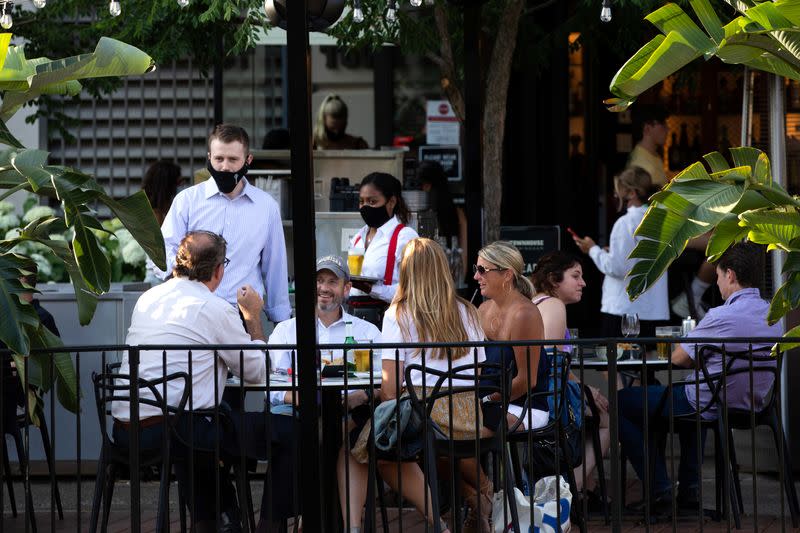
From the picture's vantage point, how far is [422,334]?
7277 mm

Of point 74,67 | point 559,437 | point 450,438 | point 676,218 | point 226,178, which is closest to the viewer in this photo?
point 676,218

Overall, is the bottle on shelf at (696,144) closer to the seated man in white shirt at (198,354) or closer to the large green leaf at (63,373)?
the seated man in white shirt at (198,354)

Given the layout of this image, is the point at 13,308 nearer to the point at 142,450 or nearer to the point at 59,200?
the point at 59,200

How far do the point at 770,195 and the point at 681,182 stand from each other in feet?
1.60

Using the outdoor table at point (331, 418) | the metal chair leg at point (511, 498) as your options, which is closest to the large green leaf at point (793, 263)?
the metal chair leg at point (511, 498)

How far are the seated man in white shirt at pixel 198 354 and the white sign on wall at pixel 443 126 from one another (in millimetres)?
6824

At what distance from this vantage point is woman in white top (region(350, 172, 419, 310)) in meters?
9.61

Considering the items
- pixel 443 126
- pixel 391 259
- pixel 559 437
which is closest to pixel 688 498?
pixel 559 437

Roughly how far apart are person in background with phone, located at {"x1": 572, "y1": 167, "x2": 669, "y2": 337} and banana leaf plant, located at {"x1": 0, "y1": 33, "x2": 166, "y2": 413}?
443cm

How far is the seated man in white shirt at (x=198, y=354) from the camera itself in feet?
23.4

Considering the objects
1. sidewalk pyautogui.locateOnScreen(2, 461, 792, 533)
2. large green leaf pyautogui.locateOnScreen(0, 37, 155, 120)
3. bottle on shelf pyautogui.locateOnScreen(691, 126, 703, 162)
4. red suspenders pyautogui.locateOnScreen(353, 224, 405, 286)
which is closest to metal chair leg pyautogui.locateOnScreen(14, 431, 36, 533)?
sidewalk pyautogui.locateOnScreen(2, 461, 792, 533)

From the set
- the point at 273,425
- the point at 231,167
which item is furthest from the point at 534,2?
the point at 273,425

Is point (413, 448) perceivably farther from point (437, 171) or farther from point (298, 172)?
point (437, 171)

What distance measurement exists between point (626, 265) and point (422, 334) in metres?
3.53
